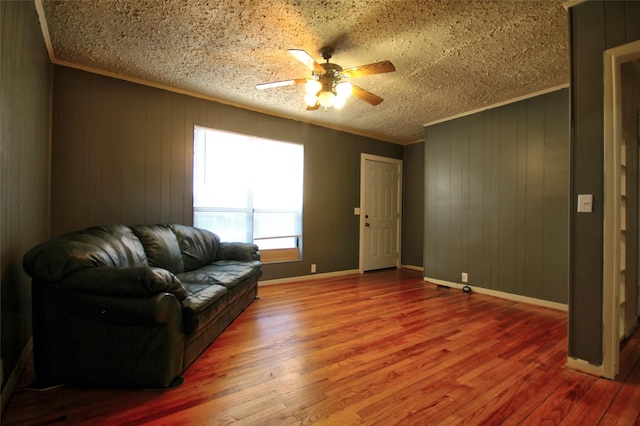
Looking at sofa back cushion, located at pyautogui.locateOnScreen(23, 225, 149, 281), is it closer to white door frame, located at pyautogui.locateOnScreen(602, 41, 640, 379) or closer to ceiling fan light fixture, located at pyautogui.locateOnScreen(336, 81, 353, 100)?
ceiling fan light fixture, located at pyautogui.locateOnScreen(336, 81, 353, 100)

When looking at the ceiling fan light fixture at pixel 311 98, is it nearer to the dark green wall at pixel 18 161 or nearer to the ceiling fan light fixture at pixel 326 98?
the ceiling fan light fixture at pixel 326 98

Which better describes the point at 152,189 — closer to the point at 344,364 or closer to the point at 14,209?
the point at 14,209

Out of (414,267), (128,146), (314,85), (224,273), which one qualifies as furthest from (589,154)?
(128,146)

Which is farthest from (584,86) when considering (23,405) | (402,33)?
(23,405)

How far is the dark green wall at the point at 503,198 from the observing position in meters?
3.31

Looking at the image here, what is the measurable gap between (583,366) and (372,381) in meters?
1.46

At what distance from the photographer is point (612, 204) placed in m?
1.82

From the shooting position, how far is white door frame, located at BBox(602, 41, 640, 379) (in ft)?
5.96

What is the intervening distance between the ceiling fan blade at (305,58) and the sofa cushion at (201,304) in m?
1.86

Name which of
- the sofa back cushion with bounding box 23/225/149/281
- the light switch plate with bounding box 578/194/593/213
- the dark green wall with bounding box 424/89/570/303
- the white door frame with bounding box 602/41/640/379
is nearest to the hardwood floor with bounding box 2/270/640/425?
the white door frame with bounding box 602/41/640/379

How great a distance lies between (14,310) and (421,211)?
549 centimetres

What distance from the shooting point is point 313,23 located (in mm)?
2230

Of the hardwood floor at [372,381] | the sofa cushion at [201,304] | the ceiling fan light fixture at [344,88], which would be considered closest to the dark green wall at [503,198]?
the hardwood floor at [372,381]

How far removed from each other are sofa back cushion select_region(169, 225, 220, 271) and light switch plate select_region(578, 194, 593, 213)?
3.34 meters
